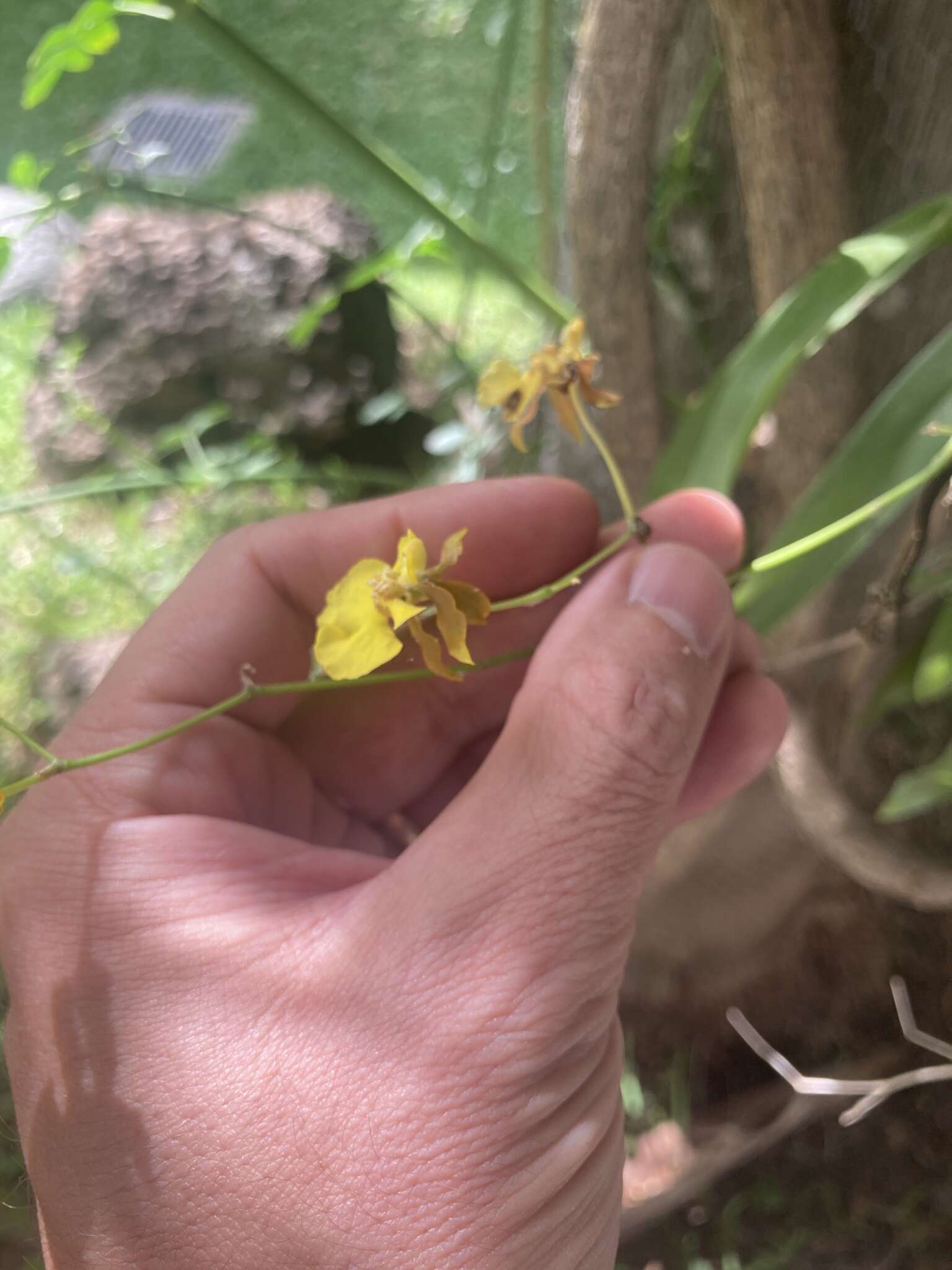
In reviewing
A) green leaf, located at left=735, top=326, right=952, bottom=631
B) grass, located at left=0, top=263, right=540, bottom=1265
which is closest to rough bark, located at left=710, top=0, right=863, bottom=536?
green leaf, located at left=735, top=326, right=952, bottom=631

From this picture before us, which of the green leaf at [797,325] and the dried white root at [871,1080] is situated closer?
the green leaf at [797,325]

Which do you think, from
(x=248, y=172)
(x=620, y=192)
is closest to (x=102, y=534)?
(x=248, y=172)

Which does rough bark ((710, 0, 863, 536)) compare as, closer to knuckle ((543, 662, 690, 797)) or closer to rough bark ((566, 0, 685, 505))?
rough bark ((566, 0, 685, 505))

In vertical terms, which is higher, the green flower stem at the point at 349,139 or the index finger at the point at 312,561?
the green flower stem at the point at 349,139

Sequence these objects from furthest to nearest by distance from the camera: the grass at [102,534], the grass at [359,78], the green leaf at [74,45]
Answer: the grass at [102,534] → the grass at [359,78] → the green leaf at [74,45]

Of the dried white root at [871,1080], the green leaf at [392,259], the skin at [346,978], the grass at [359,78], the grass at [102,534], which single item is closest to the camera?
the skin at [346,978]

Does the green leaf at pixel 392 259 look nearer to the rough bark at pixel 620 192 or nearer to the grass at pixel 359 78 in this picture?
the rough bark at pixel 620 192

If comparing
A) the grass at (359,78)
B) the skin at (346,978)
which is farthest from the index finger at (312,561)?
the grass at (359,78)

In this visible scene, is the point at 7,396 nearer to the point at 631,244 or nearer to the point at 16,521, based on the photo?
the point at 16,521
